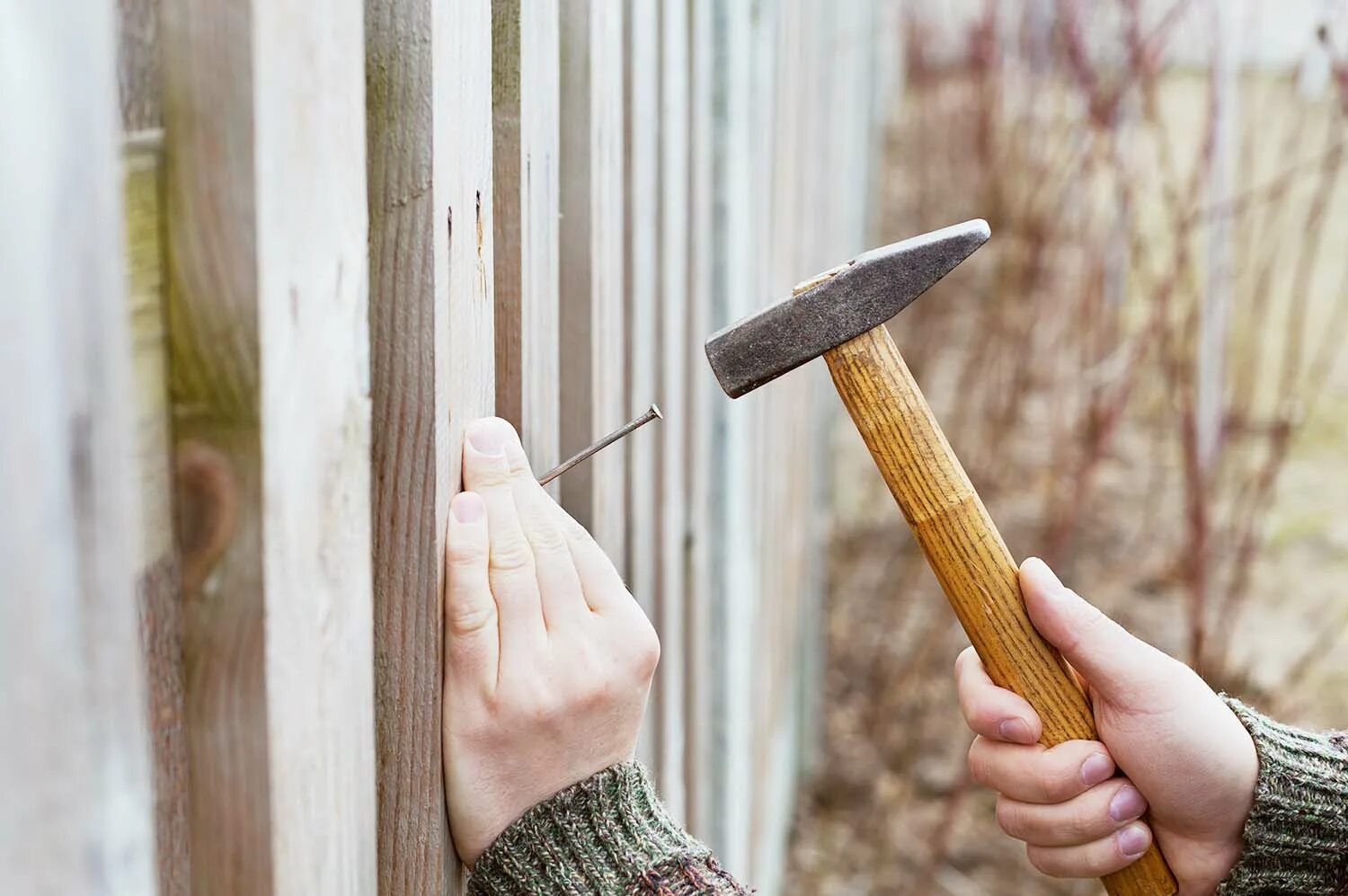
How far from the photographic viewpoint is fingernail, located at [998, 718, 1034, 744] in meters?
1.41

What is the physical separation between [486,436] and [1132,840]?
84 centimetres

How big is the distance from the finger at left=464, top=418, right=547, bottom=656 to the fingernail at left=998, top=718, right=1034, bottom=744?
23.1 inches

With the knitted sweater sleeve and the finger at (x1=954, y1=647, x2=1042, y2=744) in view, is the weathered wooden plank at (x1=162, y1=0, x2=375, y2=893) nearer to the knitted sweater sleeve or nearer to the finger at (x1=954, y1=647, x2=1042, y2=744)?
the knitted sweater sleeve

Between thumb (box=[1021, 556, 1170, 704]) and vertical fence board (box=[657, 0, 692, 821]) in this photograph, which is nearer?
thumb (box=[1021, 556, 1170, 704])

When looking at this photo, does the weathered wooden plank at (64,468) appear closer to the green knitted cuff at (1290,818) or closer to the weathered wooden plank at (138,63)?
the weathered wooden plank at (138,63)

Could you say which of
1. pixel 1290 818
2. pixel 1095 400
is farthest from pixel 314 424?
pixel 1095 400

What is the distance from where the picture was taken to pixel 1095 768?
1408 mm

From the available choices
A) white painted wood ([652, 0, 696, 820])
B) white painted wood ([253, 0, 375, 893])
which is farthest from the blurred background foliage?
white painted wood ([253, 0, 375, 893])

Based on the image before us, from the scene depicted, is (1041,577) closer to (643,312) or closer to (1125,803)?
(1125,803)

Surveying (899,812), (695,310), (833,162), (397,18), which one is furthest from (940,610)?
(397,18)

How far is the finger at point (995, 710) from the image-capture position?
142 centimetres

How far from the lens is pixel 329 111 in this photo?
79cm

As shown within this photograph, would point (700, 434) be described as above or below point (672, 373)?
below

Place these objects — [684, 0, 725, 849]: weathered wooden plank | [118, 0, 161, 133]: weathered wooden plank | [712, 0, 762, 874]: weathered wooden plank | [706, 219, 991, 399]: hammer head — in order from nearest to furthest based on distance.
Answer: [118, 0, 161, 133]: weathered wooden plank, [706, 219, 991, 399]: hammer head, [684, 0, 725, 849]: weathered wooden plank, [712, 0, 762, 874]: weathered wooden plank
